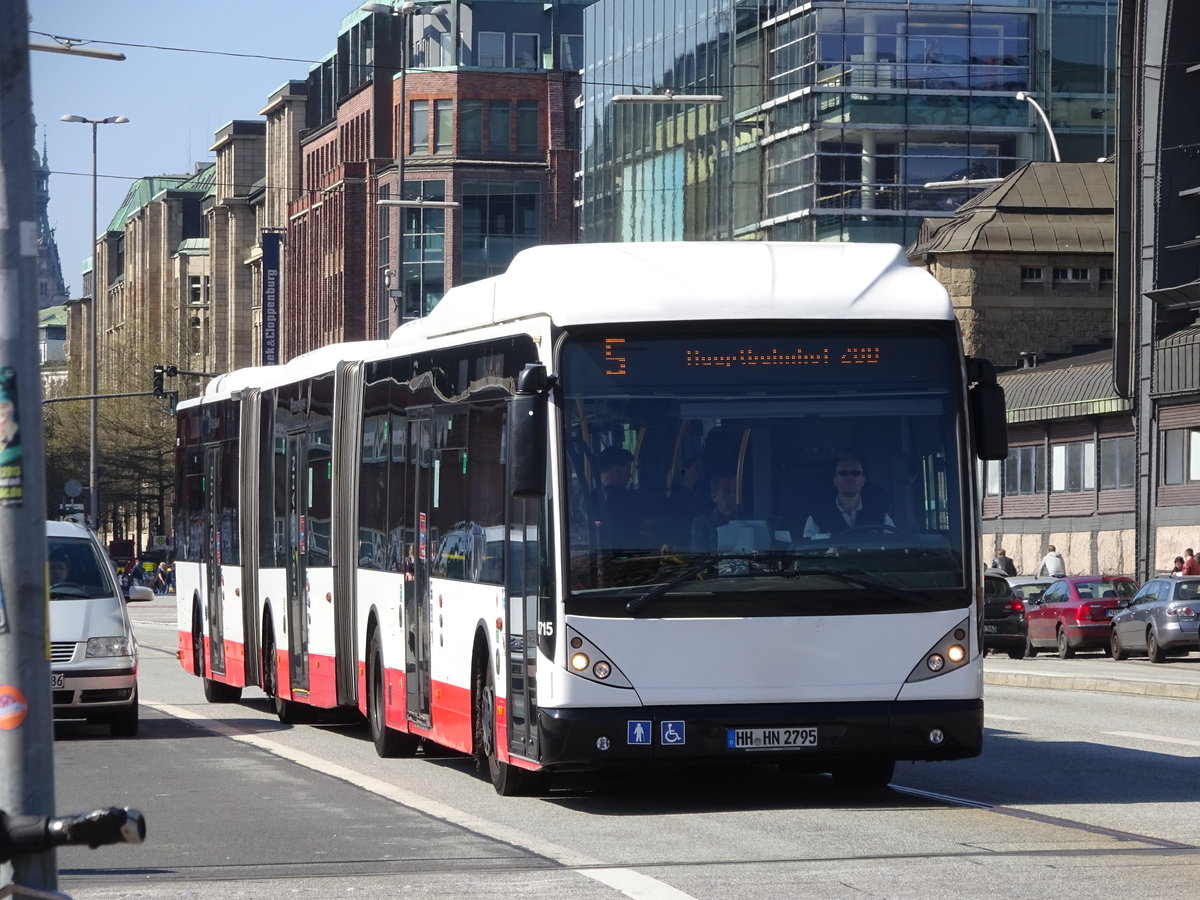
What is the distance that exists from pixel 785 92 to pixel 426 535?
5529cm

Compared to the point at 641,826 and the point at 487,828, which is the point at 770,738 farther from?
the point at 487,828

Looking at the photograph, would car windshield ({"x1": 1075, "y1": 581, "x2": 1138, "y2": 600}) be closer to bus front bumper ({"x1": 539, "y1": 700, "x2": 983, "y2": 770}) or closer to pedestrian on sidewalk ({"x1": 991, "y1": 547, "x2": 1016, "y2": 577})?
pedestrian on sidewalk ({"x1": 991, "y1": 547, "x2": 1016, "y2": 577})

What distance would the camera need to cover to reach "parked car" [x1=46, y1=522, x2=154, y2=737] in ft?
63.8

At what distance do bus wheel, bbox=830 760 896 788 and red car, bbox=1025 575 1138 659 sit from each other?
86.1ft

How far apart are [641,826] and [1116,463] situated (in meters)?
43.4

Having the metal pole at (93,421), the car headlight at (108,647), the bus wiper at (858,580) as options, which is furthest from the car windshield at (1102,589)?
the metal pole at (93,421)

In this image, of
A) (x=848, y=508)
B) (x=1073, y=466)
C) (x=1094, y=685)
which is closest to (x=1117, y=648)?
(x=1094, y=685)

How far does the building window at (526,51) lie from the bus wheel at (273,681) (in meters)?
82.1

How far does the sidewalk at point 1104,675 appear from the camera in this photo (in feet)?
88.0

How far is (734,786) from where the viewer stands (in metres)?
14.7

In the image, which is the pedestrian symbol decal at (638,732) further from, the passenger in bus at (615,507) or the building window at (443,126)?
the building window at (443,126)

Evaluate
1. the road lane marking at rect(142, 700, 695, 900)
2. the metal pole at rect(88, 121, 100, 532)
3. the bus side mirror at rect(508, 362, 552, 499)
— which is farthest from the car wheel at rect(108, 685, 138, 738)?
the metal pole at rect(88, 121, 100, 532)

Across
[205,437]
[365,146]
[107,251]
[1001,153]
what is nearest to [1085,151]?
[1001,153]

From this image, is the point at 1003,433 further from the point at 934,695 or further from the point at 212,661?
the point at 212,661
